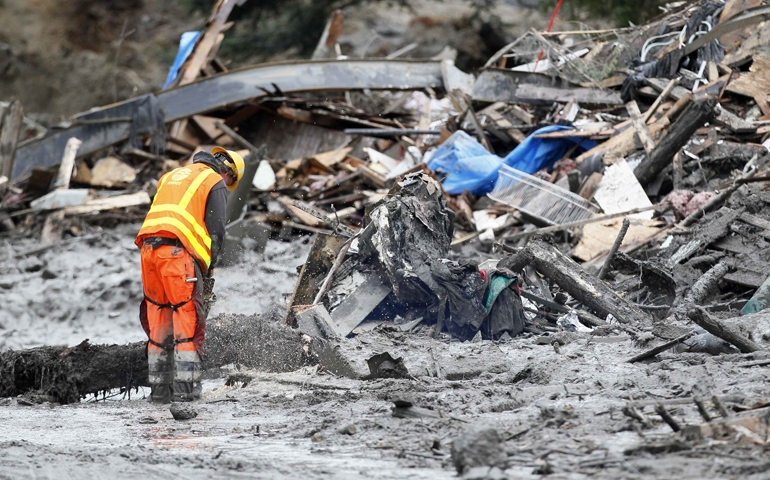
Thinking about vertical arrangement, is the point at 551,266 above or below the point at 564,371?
above

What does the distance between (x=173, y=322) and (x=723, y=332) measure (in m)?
3.56

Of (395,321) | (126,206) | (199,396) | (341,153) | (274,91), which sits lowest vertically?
(199,396)

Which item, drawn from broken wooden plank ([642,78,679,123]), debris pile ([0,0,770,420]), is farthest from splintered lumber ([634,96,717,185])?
broken wooden plank ([642,78,679,123])

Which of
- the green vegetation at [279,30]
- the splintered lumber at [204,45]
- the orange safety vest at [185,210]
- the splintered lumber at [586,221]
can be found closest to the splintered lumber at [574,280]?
the splintered lumber at [586,221]

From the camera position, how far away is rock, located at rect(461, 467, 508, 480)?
2.58 meters

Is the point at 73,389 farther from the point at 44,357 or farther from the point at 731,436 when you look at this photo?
the point at 731,436

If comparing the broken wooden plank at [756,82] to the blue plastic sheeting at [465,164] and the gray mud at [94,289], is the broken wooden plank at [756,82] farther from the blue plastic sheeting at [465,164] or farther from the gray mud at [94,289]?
the gray mud at [94,289]

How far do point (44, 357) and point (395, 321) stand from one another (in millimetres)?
2688

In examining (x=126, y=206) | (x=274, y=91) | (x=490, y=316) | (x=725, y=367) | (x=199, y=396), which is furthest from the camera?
(x=274, y=91)

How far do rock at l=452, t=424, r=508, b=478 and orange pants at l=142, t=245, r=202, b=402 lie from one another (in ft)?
9.05

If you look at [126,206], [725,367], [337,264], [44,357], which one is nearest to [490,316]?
[337,264]

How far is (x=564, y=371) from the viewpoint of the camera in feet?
14.1

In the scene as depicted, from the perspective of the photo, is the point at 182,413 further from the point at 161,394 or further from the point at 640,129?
the point at 640,129

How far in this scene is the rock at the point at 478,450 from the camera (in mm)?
2689
